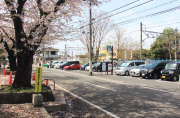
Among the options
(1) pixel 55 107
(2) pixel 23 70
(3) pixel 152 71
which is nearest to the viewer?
(1) pixel 55 107

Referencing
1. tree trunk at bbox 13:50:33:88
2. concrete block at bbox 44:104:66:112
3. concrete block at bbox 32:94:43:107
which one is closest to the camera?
concrete block at bbox 32:94:43:107

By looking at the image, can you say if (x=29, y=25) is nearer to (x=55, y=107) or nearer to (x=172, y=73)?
(x=55, y=107)

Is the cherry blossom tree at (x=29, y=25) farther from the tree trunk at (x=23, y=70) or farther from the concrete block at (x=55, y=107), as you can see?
the concrete block at (x=55, y=107)

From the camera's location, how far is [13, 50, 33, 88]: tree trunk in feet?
26.6

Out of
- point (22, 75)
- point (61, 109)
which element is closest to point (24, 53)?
point (22, 75)

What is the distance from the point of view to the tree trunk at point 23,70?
8.09 m

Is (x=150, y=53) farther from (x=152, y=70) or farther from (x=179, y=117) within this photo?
(x=179, y=117)

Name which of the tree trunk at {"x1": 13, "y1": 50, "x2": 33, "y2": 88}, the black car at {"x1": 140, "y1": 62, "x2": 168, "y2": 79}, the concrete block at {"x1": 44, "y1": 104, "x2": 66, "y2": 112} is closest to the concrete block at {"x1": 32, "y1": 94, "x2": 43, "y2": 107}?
the concrete block at {"x1": 44, "y1": 104, "x2": 66, "y2": 112}

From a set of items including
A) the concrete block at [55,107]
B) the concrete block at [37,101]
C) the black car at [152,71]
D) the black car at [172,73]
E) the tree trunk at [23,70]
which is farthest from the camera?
the black car at [152,71]

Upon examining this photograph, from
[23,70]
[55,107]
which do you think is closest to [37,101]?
[55,107]

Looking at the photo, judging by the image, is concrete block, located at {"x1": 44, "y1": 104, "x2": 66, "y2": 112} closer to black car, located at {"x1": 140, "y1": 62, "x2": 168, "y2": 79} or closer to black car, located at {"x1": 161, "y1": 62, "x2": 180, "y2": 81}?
black car, located at {"x1": 161, "y1": 62, "x2": 180, "y2": 81}

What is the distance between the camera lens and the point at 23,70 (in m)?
8.17

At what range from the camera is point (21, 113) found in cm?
498

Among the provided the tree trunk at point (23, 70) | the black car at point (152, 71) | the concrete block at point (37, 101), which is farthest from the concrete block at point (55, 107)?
the black car at point (152, 71)
